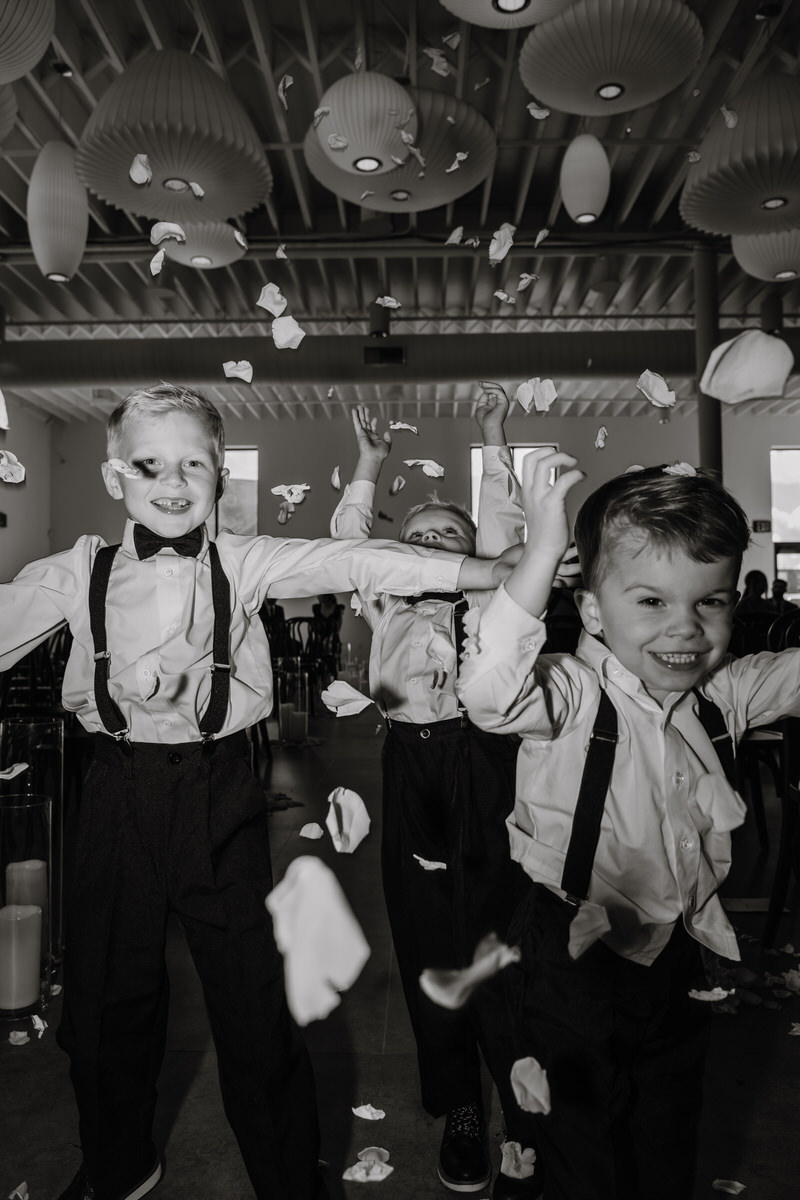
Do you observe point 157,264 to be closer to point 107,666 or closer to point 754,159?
point 107,666

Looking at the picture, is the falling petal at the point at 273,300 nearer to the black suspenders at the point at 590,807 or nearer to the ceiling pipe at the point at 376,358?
the black suspenders at the point at 590,807

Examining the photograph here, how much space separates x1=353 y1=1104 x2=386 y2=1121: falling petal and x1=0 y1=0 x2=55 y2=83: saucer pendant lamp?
3.03 metres

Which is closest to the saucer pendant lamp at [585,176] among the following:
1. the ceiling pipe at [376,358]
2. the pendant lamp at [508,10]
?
the pendant lamp at [508,10]

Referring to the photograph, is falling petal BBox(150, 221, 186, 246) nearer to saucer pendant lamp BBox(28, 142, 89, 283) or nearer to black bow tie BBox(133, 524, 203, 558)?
saucer pendant lamp BBox(28, 142, 89, 283)

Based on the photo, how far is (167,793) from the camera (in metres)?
1.33

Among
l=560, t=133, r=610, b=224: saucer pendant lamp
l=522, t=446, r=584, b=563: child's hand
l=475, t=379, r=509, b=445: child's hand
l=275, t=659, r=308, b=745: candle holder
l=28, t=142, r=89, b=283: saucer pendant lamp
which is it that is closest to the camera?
l=522, t=446, r=584, b=563: child's hand

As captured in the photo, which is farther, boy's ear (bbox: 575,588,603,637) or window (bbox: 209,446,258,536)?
window (bbox: 209,446,258,536)

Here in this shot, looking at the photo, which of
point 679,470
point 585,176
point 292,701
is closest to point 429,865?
point 679,470

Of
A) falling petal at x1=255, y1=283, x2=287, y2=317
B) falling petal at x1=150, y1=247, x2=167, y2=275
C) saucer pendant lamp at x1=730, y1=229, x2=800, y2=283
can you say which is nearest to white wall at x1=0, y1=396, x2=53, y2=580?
saucer pendant lamp at x1=730, y1=229, x2=800, y2=283

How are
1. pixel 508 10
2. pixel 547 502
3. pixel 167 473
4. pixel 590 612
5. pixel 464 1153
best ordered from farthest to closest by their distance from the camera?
pixel 508 10, pixel 464 1153, pixel 167 473, pixel 590 612, pixel 547 502

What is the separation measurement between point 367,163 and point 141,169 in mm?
833

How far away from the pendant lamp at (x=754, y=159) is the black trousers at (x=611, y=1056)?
122 inches

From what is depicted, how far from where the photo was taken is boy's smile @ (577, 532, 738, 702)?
1.12 metres

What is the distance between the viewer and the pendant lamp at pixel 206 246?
463cm
